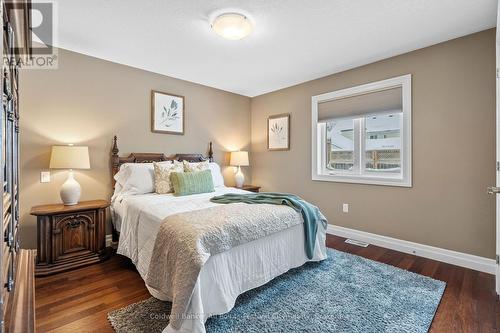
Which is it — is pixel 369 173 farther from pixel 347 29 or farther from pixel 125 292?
pixel 125 292

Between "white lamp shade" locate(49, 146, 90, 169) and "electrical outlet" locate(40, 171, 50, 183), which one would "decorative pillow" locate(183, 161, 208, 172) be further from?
"electrical outlet" locate(40, 171, 50, 183)

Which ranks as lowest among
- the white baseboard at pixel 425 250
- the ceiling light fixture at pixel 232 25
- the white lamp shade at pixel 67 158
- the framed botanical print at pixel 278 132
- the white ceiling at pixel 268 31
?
the white baseboard at pixel 425 250

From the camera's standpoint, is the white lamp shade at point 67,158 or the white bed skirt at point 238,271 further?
the white lamp shade at point 67,158

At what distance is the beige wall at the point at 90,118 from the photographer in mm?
2674

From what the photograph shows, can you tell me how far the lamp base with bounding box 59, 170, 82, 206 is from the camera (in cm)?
263

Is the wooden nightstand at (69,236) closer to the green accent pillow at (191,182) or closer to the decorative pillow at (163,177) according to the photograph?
the decorative pillow at (163,177)

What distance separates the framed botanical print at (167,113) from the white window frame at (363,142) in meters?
2.09

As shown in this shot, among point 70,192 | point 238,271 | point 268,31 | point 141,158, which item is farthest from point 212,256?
point 141,158

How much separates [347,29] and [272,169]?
102 inches

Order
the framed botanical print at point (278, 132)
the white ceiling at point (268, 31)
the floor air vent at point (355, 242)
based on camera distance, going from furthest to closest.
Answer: the framed botanical print at point (278, 132) → the floor air vent at point (355, 242) → the white ceiling at point (268, 31)

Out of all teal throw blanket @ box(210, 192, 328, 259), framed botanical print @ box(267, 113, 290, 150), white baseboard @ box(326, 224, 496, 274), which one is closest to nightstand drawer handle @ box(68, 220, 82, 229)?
teal throw blanket @ box(210, 192, 328, 259)

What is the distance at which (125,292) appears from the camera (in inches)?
82.1

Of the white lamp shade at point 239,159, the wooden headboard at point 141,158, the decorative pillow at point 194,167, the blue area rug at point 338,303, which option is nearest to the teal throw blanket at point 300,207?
the blue area rug at point 338,303

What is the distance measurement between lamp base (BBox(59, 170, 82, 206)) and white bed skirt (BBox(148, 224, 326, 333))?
5.01 ft
